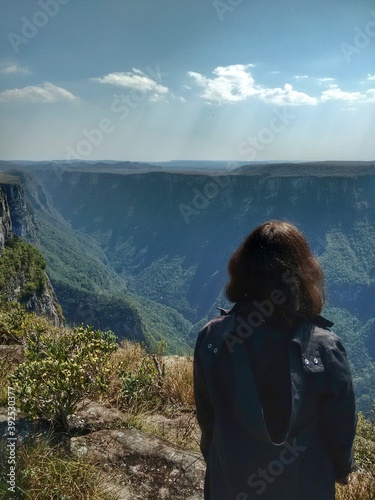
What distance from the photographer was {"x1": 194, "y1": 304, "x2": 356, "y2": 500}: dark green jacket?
1.77m

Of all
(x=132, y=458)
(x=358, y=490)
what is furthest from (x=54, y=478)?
(x=358, y=490)

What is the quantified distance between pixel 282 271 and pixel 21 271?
190 ft

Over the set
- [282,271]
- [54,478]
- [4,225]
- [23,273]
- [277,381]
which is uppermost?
[282,271]

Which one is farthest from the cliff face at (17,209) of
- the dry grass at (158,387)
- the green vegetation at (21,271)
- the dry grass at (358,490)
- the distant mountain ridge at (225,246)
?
the dry grass at (358,490)

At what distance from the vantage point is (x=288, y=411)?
5.91 ft

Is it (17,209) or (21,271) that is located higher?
(17,209)

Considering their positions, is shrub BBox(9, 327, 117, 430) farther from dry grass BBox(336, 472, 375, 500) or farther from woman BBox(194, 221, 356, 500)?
dry grass BBox(336, 472, 375, 500)

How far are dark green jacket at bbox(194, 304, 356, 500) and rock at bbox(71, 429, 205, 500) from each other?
1.13m

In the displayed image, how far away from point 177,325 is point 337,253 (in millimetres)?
59443

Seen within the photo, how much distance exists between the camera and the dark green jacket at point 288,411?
1766 mm

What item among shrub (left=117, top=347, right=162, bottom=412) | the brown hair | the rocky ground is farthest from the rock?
the brown hair

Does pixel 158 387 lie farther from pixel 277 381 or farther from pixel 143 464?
pixel 277 381

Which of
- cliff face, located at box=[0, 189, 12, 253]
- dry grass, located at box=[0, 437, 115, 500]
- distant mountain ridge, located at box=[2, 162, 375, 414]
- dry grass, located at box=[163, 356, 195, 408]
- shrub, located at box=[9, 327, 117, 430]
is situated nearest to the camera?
dry grass, located at box=[0, 437, 115, 500]

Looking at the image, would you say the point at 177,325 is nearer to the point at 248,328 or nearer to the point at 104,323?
the point at 104,323
